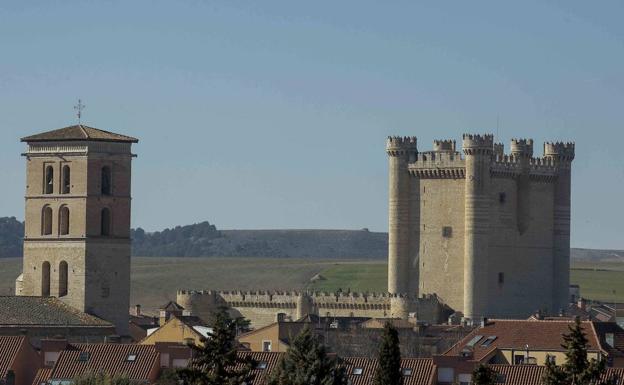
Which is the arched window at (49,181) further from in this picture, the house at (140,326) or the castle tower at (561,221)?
the castle tower at (561,221)

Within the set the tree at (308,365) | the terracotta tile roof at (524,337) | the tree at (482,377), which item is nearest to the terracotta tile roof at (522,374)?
the tree at (308,365)

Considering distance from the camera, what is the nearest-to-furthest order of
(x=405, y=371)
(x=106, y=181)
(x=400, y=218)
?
(x=405, y=371)
(x=106, y=181)
(x=400, y=218)

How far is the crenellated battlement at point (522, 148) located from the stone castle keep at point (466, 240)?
0.15ft

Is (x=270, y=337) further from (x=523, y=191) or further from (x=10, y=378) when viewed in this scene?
(x=523, y=191)

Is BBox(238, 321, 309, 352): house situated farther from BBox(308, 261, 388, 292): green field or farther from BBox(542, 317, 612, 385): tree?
BBox(308, 261, 388, 292): green field

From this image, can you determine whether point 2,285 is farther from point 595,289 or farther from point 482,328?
point 482,328

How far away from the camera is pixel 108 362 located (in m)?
75.5

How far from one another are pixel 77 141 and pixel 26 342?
22.3 meters

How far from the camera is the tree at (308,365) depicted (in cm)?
6150

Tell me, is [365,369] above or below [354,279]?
below

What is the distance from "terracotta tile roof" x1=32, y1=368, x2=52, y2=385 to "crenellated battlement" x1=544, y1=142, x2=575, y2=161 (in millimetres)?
57571

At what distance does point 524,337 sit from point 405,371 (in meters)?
12.6

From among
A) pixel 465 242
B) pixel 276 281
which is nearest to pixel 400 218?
pixel 465 242

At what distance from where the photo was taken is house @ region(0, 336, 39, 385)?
249 ft
